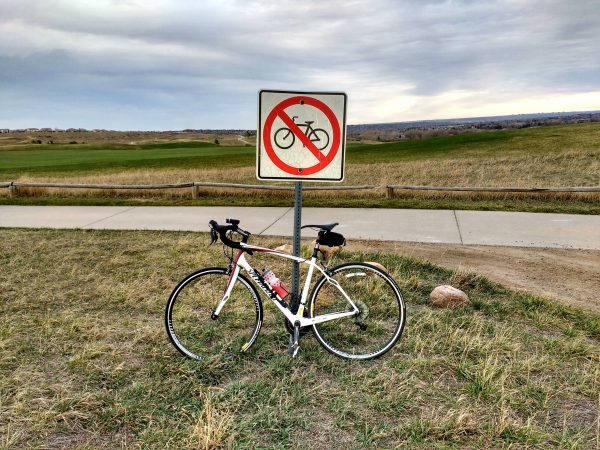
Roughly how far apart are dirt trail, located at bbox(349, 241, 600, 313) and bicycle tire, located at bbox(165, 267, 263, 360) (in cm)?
289

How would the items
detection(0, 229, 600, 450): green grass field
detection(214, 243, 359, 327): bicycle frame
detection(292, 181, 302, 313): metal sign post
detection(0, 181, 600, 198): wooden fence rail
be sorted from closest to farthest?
detection(0, 229, 600, 450): green grass field, detection(214, 243, 359, 327): bicycle frame, detection(292, 181, 302, 313): metal sign post, detection(0, 181, 600, 198): wooden fence rail

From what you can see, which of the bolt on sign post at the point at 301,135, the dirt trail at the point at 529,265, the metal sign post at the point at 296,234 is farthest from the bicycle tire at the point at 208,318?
the dirt trail at the point at 529,265

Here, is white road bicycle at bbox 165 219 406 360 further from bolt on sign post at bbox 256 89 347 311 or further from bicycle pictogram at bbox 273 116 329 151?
bicycle pictogram at bbox 273 116 329 151

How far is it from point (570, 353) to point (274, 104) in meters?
3.02

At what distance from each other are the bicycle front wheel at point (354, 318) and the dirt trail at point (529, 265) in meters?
2.08

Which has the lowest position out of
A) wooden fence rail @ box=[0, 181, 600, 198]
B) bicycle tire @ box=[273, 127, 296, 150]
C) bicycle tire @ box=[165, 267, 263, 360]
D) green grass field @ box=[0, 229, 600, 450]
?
green grass field @ box=[0, 229, 600, 450]

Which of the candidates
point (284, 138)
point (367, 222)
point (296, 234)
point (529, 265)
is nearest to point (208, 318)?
point (296, 234)

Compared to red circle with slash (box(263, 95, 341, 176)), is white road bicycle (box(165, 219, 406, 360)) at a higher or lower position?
lower

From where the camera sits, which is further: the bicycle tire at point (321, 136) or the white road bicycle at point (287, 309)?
the bicycle tire at point (321, 136)

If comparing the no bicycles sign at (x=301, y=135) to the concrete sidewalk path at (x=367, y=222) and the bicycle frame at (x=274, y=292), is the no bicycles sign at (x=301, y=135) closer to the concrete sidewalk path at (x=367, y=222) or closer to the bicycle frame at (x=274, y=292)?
the bicycle frame at (x=274, y=292)

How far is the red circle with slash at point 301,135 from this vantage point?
12.4 ft

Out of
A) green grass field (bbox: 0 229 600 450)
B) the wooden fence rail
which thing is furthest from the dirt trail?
the wooden fence rail

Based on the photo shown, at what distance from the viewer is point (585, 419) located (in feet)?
10.1

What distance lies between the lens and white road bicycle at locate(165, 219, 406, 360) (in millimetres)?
3709
